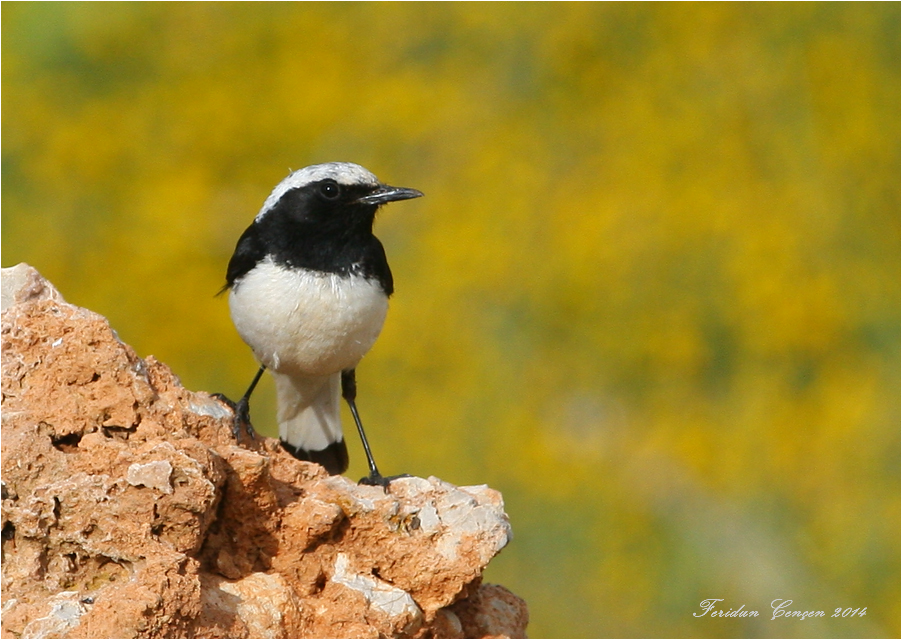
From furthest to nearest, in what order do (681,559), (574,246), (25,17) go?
1. (25,17)
2. (574,246)
3. (681,559)

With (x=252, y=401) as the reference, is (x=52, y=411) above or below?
below

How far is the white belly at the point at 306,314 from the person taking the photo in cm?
661

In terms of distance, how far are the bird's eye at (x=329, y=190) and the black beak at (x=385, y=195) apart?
144mm

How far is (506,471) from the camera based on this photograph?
1288 centimetres

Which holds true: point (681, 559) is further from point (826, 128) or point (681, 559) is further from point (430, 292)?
point (826, 128)

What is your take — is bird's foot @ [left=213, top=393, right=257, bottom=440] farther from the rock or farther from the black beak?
the black beak

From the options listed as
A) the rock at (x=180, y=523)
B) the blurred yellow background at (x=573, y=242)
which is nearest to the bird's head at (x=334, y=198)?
the rock at (x=180, y=523)

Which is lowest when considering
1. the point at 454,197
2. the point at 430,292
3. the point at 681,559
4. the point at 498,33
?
the point at 681,559

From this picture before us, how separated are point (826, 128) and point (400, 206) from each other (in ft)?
17.7

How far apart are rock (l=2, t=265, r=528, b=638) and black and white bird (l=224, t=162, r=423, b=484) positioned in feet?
3.53

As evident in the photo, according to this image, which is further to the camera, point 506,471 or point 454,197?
point 454,197

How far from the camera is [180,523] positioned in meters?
4.21

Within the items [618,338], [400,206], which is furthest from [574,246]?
[400,206]

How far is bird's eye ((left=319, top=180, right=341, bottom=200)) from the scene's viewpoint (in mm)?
6875
